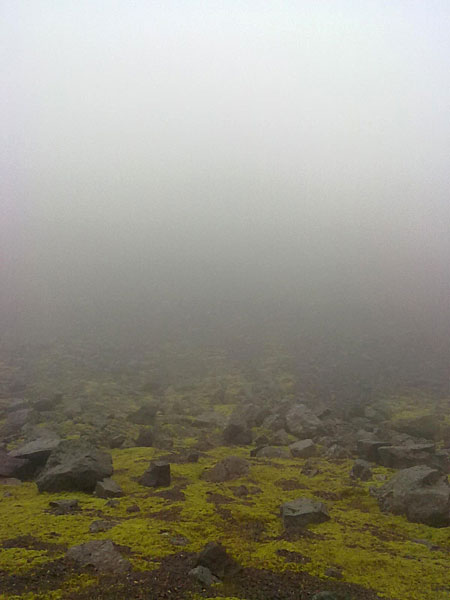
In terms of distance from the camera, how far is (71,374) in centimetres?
2967

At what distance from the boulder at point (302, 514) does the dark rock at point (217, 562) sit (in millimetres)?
2540

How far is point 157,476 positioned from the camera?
12.6m

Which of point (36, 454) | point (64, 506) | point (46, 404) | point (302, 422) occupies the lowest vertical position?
point (302, 422)

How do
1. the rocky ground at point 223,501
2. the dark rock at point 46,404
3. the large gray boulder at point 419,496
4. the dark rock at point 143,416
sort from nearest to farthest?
→ the rocky ground at point 223,501 → the large gray boulder at point 419,496 → the dark rock at point 143,416 → the dark rock at point 46,404

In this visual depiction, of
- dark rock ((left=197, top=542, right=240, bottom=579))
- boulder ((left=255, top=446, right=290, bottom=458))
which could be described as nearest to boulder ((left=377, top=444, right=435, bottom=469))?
boulder ((left=255, top=446, right=290, bottom=458))

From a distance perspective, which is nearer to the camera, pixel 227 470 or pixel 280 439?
pixel 227 470

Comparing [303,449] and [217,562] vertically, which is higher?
[217,562]

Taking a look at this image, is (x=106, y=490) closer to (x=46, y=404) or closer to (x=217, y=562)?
(x=217, y=562)

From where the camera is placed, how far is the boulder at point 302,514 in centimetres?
999

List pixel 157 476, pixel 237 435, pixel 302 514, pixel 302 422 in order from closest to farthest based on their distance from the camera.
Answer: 1. pixel 302 514
2. pixel 157 476
3. pixel 237 435
4. pixel 302 422

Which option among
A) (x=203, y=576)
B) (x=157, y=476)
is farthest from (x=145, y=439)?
(x=203, y=576)

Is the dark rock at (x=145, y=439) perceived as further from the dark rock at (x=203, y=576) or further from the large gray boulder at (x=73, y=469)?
the dark rock at (x=203, y=576)

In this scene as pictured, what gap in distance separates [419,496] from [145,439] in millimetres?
10383

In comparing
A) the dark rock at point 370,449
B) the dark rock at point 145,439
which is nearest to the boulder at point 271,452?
the dark rock at point 370,449
